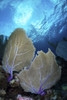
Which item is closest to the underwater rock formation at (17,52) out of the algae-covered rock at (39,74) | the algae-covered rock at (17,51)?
the algae-covered rock at (17,51)

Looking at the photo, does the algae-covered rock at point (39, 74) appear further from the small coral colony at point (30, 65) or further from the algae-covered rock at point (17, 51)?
the algae-covered rock at point (17, 51)

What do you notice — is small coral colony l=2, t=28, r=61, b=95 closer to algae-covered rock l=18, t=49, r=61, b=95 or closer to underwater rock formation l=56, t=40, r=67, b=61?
algae-covered rock l=18, t=49, r=61, b=95

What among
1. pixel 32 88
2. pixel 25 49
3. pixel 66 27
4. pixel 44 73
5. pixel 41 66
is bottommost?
pixel 32 88

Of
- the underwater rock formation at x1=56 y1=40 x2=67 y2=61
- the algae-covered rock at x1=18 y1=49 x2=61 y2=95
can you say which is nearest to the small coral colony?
the algae-covered rock at x1=18 y1=49 x2=61 y2=95

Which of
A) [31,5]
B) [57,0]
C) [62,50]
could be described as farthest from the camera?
[31,5]

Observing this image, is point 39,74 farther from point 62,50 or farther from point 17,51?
point 62,50

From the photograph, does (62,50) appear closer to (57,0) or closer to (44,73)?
(44,73)

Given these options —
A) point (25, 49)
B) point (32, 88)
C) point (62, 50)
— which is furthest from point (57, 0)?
point (32, 88)
